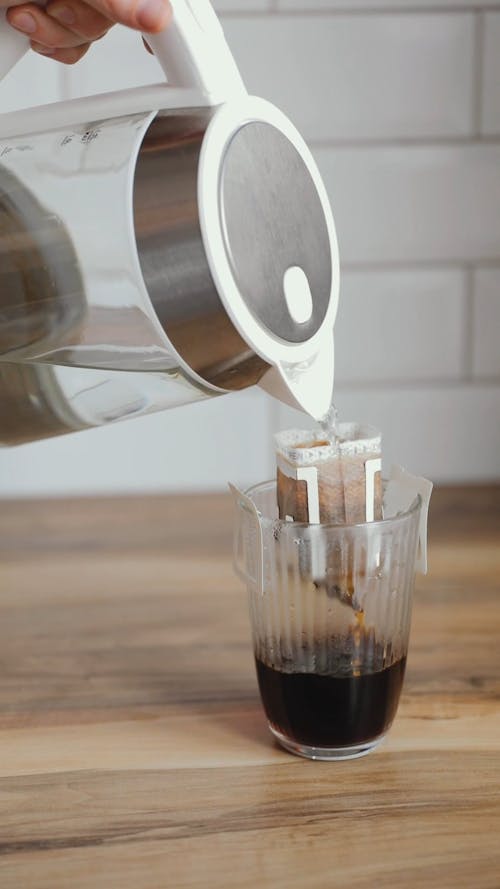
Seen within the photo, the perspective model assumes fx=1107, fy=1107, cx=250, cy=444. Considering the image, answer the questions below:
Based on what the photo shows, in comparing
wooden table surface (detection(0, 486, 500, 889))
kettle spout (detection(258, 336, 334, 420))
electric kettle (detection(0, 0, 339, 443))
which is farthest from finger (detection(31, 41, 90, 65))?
wooden table surface (detection(0, 486, 500, 889))

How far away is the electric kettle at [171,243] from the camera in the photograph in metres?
0.52

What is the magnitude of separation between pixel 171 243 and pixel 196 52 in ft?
0.33

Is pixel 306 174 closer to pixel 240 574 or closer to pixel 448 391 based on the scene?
pixel 240 574

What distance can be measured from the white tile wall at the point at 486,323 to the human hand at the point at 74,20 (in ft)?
1.72

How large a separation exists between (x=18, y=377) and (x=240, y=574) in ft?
0.62

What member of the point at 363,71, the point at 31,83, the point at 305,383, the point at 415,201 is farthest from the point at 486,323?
the point at 305,383

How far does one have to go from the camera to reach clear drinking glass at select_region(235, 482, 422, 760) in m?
0.64

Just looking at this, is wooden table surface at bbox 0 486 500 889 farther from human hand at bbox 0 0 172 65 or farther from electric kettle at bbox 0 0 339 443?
human hand at bbox 0 0 172 65

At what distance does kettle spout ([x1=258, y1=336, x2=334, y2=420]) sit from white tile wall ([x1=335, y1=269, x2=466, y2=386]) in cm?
55

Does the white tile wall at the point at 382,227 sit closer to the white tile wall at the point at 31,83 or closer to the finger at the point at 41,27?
the white tile wall at the point at 31,83

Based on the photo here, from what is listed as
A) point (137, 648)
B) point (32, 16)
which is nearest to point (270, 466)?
point (137, 648)

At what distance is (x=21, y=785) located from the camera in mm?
648

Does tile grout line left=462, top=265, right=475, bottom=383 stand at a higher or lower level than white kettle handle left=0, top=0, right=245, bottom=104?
lower

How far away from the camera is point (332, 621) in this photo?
25.6 inches
